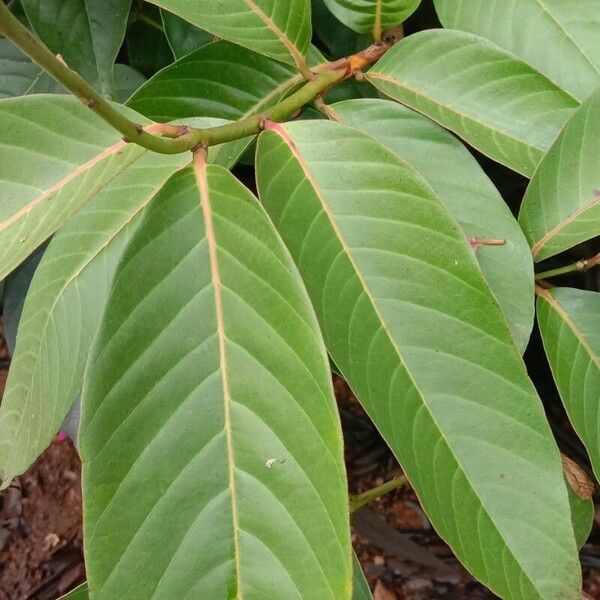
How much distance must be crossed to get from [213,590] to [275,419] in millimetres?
139

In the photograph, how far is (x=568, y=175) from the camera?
710 mm

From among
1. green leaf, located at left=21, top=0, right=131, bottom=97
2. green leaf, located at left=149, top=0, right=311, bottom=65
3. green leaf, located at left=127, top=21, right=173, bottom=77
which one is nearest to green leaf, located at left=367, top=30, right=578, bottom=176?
green leaf, located at left=149, top=0, right=311, bottom=65

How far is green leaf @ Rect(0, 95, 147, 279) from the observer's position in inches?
22.0

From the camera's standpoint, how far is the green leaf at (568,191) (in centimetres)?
68

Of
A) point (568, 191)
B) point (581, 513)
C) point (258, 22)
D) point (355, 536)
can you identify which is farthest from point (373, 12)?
point (355, 536)

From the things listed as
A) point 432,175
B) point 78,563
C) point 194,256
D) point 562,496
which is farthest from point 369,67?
point 78,563

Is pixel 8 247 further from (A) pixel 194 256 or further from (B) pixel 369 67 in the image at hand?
(B) pixel 369 67

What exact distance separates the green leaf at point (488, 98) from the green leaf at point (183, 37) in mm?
362

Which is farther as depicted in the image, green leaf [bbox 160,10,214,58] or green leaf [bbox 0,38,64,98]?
green leaf [bbox 0,38,64,98]

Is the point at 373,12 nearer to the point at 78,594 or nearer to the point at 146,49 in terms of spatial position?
the point at 146,49

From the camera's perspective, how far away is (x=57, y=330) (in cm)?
75

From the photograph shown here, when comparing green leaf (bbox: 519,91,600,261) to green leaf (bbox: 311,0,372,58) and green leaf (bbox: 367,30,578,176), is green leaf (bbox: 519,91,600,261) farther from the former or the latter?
green leaf (bbox: 311,0,372,58)

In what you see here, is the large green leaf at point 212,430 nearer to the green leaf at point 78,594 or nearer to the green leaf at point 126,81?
the green leaf at point 78,594

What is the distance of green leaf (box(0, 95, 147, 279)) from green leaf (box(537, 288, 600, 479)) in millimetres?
531
